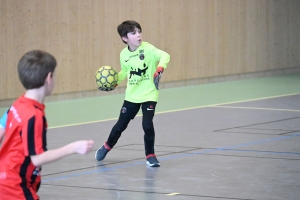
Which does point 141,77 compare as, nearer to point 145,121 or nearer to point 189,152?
point 145,121

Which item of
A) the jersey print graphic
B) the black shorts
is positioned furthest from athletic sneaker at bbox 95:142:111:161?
the jersey print graphic

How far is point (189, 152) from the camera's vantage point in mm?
8578

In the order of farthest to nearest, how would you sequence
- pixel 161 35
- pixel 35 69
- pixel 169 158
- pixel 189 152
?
1. pixel 161 35
2. pixel 189 152
3. pixel 169 158
4. pixel 35 69

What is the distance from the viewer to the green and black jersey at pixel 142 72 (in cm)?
784

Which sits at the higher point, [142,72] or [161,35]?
[161,35]

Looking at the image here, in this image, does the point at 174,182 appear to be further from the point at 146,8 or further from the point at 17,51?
the point at 146,8

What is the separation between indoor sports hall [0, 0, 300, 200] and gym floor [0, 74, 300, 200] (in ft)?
0.05

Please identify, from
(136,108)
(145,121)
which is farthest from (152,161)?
(136,108)

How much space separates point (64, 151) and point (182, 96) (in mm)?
12059

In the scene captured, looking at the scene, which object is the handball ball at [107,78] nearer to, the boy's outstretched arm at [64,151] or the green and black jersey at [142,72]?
the green and black jersey at [142,72]

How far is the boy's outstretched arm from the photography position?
3436 millimetres

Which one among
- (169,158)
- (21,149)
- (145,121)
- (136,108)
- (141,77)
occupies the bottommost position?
(169,158)

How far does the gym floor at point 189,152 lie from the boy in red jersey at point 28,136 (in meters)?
2.52

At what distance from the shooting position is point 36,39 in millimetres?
14336
